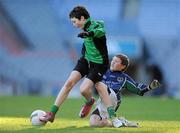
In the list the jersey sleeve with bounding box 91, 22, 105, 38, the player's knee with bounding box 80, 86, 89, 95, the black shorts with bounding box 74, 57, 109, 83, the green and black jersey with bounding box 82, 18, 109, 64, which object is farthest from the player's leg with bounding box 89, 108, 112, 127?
the jersey sleeve with bounding box 91, 22, 105, 38

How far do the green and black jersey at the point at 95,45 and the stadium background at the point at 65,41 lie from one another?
20.5 meters

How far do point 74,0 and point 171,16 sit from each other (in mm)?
4913

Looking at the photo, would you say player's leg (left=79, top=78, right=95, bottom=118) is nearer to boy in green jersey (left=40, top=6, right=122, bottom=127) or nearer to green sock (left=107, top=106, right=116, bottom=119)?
boy in green jersey (left=40, top=6, right=122, bottom=127)

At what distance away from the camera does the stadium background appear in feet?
99.2

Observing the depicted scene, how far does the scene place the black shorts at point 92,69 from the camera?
8.71m

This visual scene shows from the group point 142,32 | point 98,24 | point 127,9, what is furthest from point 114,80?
point 127,9

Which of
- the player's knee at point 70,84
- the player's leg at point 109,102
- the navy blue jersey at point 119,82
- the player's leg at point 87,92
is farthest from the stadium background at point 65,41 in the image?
the player's knee at point 70,84

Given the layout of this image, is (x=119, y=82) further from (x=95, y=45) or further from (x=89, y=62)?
(x=95, y=45)

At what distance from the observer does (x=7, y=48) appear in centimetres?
3142

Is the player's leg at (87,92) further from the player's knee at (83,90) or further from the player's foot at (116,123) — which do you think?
the player's foot at (116,123)

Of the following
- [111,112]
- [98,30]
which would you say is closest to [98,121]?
[111,112]

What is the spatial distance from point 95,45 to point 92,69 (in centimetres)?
33

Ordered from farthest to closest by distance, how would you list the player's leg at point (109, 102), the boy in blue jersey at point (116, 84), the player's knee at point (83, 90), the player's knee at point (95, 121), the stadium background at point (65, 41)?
the stadium background at point (65, 41), the boy in blue jersey at point (116, 84), the player's knee at point (83, 90), the player's knee at point (95, 121), the player's leg at point (109, 102)

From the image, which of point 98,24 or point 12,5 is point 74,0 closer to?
point 12,5
